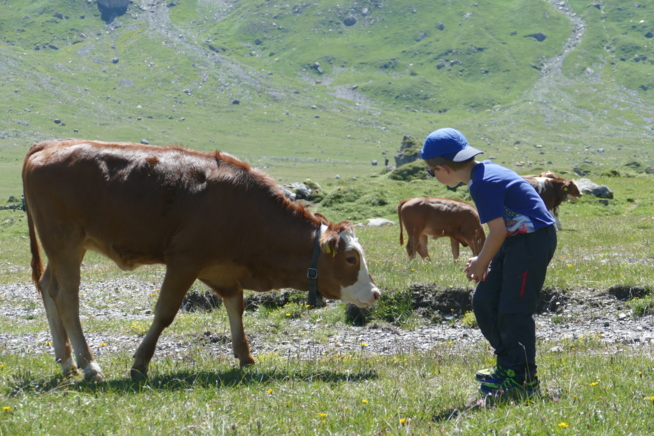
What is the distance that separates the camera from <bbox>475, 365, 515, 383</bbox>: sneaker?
6221mm

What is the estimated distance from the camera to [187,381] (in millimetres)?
7109

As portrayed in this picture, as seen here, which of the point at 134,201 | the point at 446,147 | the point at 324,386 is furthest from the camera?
the point at 134,201

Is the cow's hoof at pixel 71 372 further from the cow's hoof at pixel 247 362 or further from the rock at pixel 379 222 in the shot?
the rock at pixel 379 222

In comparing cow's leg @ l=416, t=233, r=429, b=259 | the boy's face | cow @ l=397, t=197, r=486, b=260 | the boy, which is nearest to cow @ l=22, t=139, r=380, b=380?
the boy's face

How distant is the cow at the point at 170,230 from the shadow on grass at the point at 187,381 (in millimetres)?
515

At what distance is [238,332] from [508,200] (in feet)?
13.8

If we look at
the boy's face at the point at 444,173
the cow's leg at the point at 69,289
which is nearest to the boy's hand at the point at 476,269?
the boy's face at the point at 444,173

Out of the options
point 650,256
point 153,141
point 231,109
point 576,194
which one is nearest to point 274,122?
point 231,109

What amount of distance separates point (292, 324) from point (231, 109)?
559 ft

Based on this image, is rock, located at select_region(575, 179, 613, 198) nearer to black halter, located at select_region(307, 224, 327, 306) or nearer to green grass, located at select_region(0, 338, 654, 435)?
green grass, located at select_region(0, 338, 654, 435)

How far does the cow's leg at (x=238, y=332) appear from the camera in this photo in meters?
8.59

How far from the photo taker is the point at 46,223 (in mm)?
8211

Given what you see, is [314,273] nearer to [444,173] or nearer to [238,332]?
[238,332]

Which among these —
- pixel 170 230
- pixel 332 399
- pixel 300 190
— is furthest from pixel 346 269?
pixel 300 190
